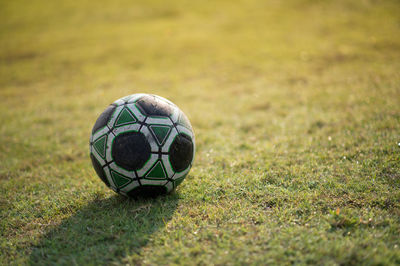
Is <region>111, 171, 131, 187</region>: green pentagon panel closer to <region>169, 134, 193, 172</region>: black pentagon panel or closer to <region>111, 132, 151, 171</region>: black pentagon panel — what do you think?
<region>111, 132, 151, 171</region>: black pentagon panel

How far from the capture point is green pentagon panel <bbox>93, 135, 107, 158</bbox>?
3788mm

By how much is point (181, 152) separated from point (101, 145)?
985 millimetres

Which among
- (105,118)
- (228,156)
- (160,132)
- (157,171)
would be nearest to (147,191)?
(157,171)

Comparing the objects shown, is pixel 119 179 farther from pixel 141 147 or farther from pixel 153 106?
pixel 153 106

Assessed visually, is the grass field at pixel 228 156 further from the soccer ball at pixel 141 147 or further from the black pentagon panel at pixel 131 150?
the black pentagon panel at pixel 131 150

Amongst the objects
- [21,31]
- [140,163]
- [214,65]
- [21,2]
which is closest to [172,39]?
[214,65]

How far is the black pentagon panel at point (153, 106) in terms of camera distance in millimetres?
3877

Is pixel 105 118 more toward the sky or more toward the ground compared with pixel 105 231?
more toward the sky

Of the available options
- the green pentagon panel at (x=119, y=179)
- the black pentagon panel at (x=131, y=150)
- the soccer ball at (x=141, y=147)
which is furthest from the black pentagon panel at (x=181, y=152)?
the green pentagon panel at (x=119, y=179)

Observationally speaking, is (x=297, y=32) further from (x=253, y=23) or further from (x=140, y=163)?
(x=140, y=163)

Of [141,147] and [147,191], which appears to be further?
[147,191]

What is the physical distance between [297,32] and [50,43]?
14.9 m

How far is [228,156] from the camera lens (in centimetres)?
545

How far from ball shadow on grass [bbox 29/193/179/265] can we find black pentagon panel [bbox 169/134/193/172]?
490 mm
